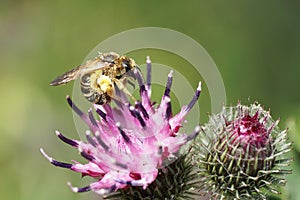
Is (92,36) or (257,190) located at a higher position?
(92,36)

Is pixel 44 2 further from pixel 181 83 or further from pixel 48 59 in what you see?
pixel 181 83

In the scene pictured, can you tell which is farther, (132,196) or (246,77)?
(246,77)

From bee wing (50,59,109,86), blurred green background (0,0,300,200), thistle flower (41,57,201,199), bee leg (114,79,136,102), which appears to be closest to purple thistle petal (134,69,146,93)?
thistle flower (41,57,201,199)

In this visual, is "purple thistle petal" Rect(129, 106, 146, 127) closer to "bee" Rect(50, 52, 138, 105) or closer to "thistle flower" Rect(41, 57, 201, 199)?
"thistle flower" Rect(41, 57, 201, 199)

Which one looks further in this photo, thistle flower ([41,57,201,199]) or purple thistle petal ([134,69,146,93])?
purple thistle petal ([134,69,146,93])

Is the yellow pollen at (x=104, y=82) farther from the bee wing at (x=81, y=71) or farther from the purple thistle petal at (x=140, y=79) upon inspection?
the purple thistle petal at (x=140, y=79)

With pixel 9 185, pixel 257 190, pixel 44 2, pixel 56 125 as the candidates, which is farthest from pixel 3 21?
pixel 257 190

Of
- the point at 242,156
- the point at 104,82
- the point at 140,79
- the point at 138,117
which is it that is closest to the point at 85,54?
the point at 140,79
